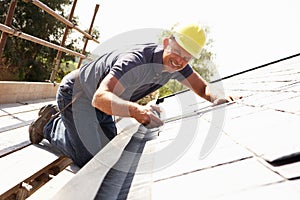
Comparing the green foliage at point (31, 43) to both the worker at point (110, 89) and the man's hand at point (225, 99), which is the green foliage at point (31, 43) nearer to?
the worker at point (110, 89)

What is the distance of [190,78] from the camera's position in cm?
256

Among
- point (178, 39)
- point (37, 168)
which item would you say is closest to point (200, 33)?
point (178, 39)

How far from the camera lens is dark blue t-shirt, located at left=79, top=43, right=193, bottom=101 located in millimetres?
1675

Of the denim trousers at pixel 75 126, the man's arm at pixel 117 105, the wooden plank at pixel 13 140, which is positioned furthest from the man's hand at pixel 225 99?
the wooden plank at pixel 13 140

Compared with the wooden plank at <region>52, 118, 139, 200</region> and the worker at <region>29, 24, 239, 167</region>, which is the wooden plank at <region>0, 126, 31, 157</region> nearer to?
the worker at <region>29, 24, 239, 167</region>

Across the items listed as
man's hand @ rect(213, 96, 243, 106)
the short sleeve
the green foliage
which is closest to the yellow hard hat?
the short sleeve

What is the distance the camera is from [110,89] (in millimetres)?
1570

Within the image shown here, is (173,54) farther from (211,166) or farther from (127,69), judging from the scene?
(211,166)

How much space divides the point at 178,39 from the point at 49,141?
1.26m

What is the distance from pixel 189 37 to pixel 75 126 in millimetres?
1069

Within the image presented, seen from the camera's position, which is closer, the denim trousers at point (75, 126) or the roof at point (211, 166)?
the roof at point (211, 166)

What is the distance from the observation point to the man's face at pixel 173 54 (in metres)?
1.91

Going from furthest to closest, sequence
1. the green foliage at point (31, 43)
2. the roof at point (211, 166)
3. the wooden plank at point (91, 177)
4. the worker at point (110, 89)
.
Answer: the green foliage at point (31, 43) → the worker at point (110, 89) → the wooden plank at point (91, 177) → the roof at point (211, 166)

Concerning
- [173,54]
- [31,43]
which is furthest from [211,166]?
[31,43]
